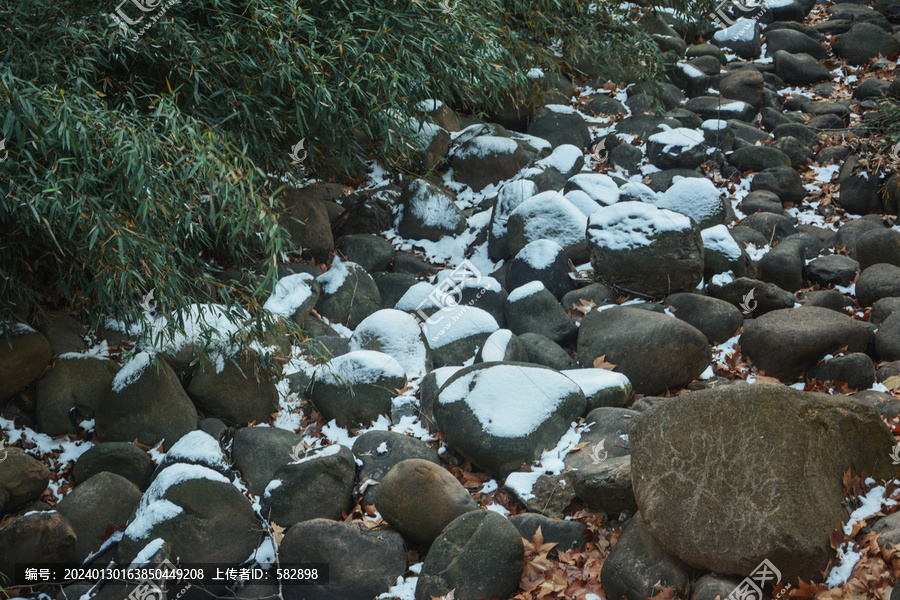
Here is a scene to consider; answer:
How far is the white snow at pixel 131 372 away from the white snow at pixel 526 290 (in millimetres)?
3360

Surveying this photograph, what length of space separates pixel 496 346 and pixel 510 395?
2.92 ft

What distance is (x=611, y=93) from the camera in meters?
11.2

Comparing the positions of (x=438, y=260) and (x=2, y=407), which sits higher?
(x=2, y=407)

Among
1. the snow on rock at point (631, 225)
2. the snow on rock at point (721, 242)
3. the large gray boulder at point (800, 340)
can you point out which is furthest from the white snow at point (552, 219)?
the large gray boulder at point (800, 340)

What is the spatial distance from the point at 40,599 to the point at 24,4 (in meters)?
3.79

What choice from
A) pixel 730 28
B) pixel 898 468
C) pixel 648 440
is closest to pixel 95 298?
pixel 648 440

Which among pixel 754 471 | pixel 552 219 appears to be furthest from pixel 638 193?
pixel 754 471

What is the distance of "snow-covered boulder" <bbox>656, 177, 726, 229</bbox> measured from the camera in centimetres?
795

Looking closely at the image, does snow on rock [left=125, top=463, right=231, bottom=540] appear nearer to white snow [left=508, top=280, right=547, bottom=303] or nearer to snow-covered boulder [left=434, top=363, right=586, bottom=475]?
snow-covered boulder [left=434, top=363, right=586, bottom=475]

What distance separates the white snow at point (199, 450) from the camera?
195 inches

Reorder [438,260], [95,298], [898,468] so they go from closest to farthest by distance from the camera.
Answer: [898,468], [95,298], [438,260]

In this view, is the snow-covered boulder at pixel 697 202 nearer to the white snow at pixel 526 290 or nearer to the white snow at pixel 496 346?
the white snow at pixel 526 290

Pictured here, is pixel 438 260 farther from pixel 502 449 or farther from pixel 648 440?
pixel 648 440

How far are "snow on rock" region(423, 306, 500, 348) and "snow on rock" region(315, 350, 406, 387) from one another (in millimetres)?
742
